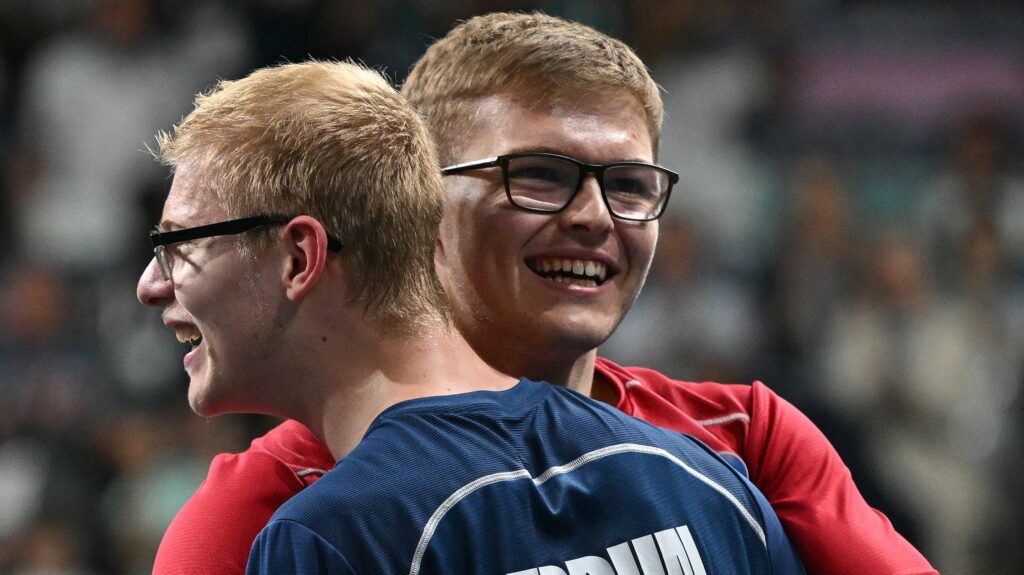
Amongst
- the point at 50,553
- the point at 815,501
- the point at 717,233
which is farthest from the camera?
the point at 717,233

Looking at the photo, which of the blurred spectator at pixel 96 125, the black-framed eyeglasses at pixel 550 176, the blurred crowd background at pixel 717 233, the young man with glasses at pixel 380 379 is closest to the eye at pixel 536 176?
the black-framed eyeglasses at pixel 550 176

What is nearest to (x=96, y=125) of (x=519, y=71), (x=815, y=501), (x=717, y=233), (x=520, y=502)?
(x=717, y=233)

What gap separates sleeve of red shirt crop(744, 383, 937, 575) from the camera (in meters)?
2.28

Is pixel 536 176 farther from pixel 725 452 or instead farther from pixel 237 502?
pixel 237 502

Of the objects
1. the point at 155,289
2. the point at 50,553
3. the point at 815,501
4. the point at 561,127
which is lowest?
the point at 50,553

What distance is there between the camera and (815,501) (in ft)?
7.68

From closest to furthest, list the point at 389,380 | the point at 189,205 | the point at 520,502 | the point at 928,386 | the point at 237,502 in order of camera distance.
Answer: the point at 520,502 → the point at 389,380 → the point at 189,205 → the point at 237,502 → the point at 928,386

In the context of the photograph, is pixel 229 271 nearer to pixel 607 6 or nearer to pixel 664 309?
pixel 664 309

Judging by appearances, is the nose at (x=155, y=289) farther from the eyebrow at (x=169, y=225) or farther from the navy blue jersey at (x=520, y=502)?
the navy blue jersey at (x=520, y=502)

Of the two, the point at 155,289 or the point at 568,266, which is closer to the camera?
the point at 155,289

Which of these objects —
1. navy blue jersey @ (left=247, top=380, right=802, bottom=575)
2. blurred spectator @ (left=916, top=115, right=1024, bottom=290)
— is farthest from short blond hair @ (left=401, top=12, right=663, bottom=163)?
blurred spectator @ (left=916, top=115, right=1024, bottom=290)

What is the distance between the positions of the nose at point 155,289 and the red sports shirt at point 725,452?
32 cm

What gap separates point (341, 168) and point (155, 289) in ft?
1.34

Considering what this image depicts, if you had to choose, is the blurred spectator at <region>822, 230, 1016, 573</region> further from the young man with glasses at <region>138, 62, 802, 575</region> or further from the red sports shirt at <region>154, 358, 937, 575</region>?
the young man with glasses at <region>138, 62, 802, 575</region>
